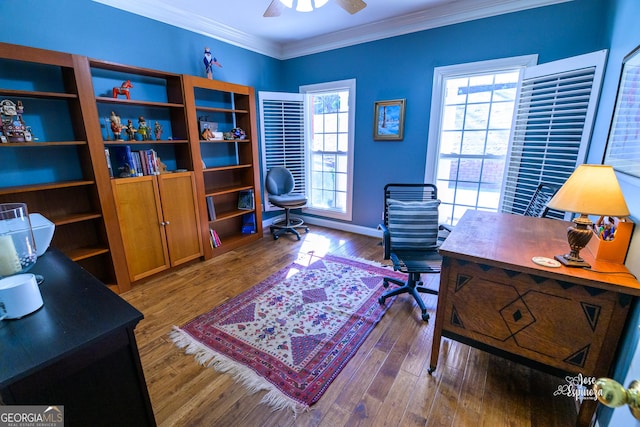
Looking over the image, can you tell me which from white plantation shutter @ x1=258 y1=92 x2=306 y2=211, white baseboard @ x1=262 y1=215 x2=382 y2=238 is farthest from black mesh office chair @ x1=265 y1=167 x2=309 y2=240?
white baseboard @ x1=262 y1=215 x2=382 y2=238

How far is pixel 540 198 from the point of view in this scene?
2385mm

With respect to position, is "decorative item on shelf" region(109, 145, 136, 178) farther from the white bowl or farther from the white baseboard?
the white baseboard

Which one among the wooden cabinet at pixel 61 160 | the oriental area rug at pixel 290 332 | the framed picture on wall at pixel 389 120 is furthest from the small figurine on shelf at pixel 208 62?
the oriental area rug at pixel 290 332

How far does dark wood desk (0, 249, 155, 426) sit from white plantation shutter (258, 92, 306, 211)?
10.4ft

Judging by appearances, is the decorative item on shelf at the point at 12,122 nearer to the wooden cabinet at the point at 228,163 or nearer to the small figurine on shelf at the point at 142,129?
the small figurine on shelf at the point at 142,129

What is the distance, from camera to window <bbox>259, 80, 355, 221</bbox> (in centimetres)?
396

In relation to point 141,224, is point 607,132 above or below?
above

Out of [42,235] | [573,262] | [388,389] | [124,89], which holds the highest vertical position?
[124,89]

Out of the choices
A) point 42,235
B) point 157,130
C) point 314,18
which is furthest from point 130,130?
point 314,18

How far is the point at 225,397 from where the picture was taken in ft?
5.08

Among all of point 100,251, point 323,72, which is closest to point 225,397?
point 100,251

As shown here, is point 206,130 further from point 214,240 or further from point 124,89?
point 214,240

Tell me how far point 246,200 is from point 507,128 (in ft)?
10.3

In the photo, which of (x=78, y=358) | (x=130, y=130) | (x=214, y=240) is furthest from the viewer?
(x=214, y=240)
